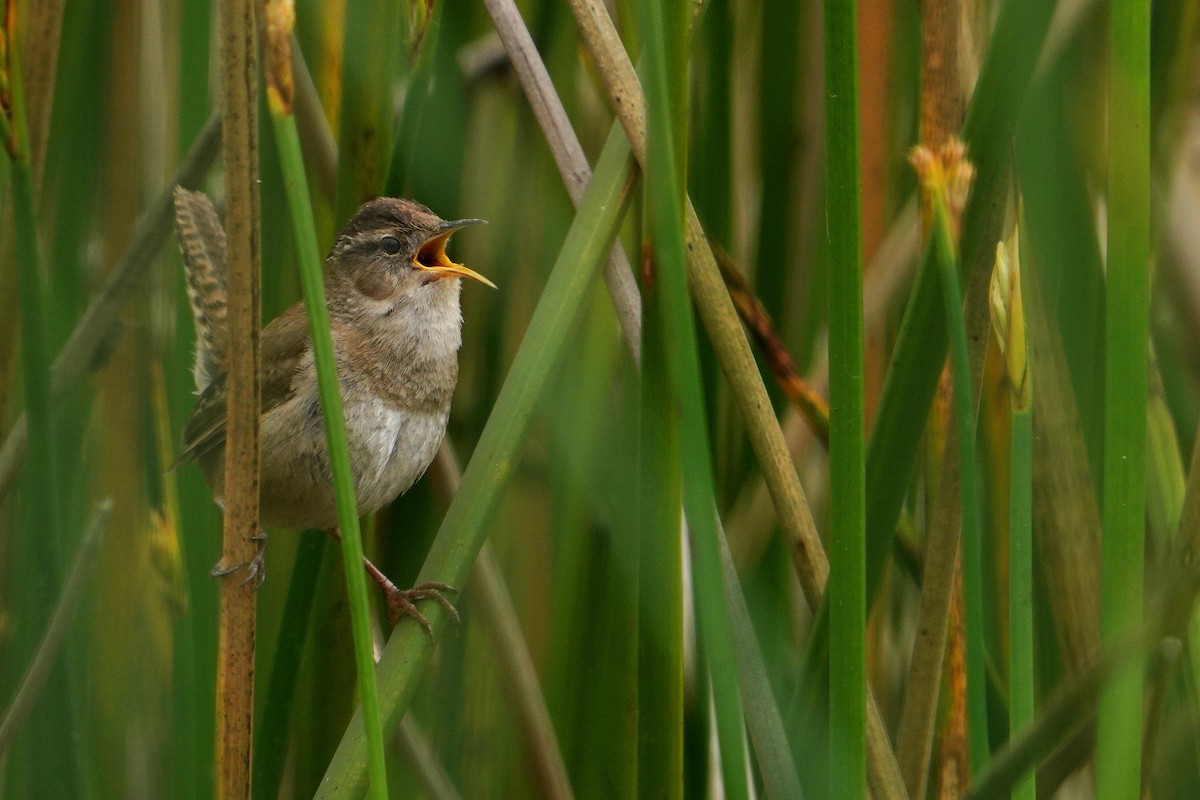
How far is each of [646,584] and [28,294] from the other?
813 mm

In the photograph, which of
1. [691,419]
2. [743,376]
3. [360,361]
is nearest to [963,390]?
[691,419]

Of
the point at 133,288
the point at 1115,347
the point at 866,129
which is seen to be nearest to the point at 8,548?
the point at 133,288

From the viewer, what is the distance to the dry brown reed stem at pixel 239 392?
1164 mm

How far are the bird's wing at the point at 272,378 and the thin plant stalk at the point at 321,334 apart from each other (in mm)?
1129

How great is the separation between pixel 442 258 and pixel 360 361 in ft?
0.82

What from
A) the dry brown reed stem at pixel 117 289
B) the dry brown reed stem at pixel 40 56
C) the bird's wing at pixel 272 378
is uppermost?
the dry brown reed stem at pixel 40 56

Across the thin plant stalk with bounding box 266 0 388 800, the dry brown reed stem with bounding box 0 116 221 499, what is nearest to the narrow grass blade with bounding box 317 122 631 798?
the thin plant stalk with bounding box 266 0 388 800

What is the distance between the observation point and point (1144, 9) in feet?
3.57

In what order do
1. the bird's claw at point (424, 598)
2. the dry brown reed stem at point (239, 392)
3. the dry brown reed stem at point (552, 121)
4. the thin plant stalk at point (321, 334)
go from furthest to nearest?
the dry brown reed stem at point (552, 121), the bird's claw at point (424, 598), the dry brown reed stem at point (239, 392), the thin plant stalk at point (321, 334)

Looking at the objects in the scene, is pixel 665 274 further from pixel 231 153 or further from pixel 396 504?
pixel 396 504

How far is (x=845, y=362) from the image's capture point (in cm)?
116

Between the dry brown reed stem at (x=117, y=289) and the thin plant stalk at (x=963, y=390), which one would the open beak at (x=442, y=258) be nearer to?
the dry brown reed stem at (x=117, y=289)

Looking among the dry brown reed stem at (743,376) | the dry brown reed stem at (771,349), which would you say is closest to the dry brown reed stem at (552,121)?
the dry brown reed stem at (743,376)

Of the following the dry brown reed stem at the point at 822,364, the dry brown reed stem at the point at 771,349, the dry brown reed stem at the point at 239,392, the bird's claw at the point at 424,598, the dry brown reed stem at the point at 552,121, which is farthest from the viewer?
the dry brown reed stem at the point at 822,364
